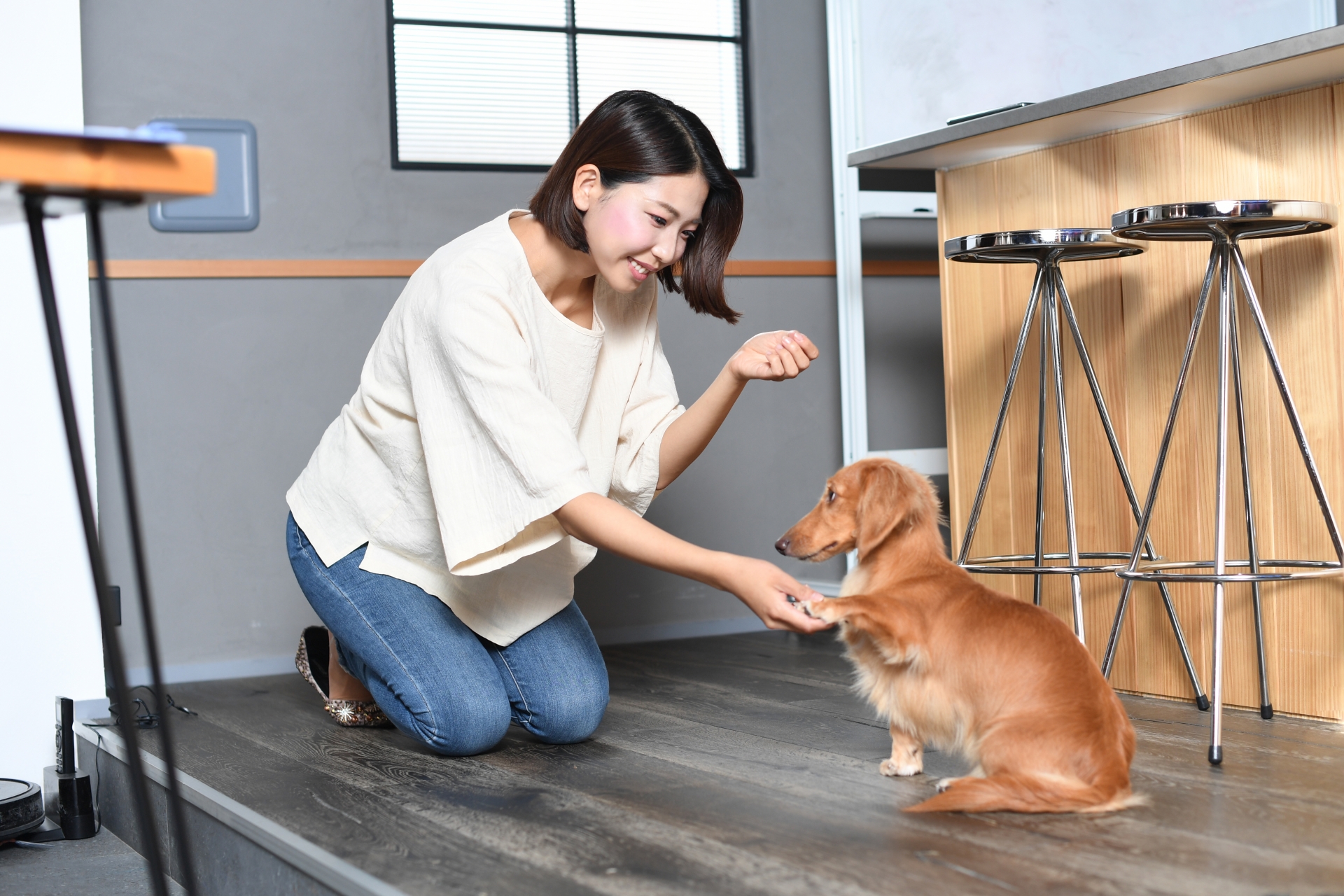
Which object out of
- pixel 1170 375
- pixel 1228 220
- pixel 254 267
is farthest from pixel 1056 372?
pixel 254 267

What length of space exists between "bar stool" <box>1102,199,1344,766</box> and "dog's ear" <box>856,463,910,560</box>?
55 cm

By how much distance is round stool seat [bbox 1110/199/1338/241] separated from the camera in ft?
6.41

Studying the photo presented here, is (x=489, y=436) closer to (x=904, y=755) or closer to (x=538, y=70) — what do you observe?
(x=904, y=755)

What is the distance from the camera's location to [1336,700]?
2.18 m

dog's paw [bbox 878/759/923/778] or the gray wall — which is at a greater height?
the gray wall

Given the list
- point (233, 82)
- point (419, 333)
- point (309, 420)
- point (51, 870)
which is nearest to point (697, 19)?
point (233, 82)

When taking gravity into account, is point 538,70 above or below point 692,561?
above

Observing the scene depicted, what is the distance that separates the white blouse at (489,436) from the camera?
186 cm

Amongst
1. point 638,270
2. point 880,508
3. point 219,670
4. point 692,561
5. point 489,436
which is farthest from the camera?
point 219,670

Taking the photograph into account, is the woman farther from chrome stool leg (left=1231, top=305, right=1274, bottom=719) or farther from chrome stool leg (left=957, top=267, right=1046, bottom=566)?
chrome stool leg (left=1231, top=305, right=1274, bottom=719)

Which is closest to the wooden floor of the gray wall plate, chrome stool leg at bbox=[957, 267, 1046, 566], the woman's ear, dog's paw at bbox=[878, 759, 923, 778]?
dog's paw at bbox=[878, 759, 923, 778]

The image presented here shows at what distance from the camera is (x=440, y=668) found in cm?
212

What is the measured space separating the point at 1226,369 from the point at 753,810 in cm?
111

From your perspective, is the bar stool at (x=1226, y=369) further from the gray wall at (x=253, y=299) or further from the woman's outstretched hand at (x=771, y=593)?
the gray wall at (x=253, y=299)
